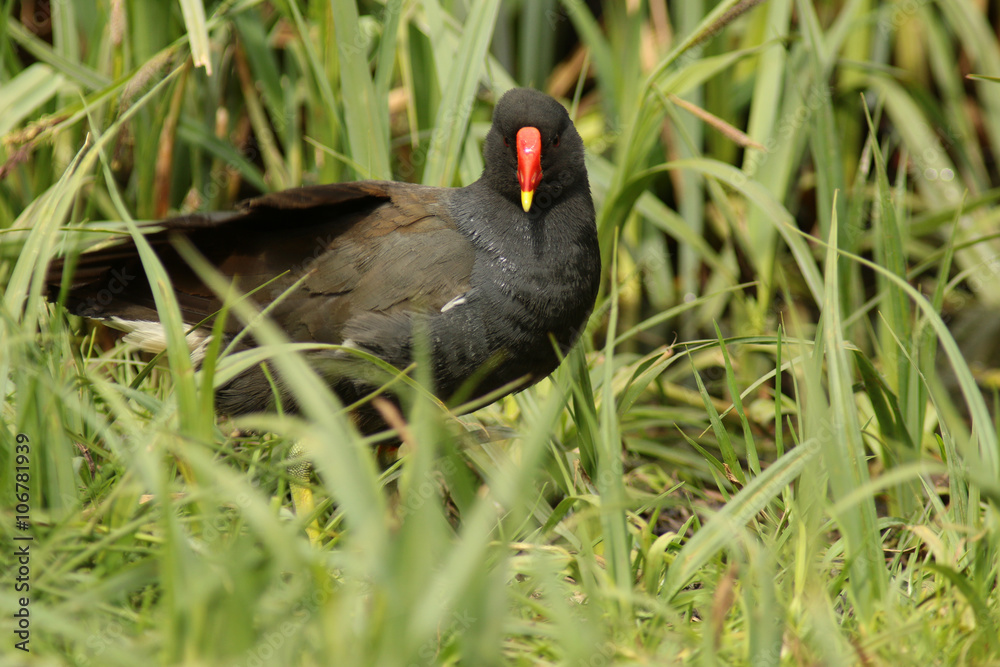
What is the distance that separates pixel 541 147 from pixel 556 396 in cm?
109

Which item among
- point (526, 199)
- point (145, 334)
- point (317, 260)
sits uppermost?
point (526, 199)

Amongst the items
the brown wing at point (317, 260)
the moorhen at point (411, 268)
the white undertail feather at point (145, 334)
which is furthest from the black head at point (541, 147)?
the white undertail feather at point (145, 334)

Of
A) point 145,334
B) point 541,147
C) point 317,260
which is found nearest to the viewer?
point 541,147

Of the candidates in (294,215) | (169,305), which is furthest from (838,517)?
(294,215)

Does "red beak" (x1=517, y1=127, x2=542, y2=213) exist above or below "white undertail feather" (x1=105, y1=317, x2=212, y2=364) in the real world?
above

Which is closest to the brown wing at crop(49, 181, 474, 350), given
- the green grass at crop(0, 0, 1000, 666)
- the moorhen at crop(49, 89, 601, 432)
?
the moorhen at crop(49, 89, 601, 432)

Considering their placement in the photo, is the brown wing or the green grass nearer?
the green grass

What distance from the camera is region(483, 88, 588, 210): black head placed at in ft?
8.64

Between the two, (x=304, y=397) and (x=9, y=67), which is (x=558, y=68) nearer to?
(x=9, y=67)

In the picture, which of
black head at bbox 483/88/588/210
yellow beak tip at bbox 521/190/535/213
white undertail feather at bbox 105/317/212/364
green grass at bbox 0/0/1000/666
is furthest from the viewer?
white undertail feather at bbox 105/317/212/364

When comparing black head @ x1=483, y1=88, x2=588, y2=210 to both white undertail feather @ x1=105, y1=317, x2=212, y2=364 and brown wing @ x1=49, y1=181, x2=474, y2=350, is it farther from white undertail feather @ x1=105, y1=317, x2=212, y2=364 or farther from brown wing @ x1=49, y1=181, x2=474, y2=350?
white undertail feather @ x1=105, y1=317, x2=212, y2=364

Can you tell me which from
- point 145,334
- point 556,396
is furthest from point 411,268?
point 556,396

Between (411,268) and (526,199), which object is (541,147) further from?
(411,268)

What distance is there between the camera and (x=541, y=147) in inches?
103
